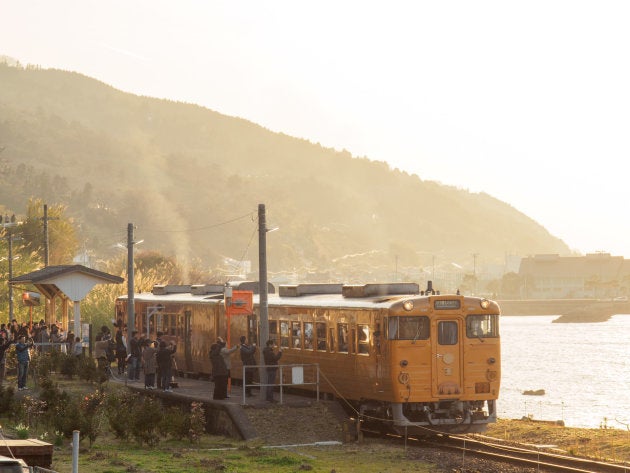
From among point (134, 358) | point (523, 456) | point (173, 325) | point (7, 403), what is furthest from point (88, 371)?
point (523, 456)

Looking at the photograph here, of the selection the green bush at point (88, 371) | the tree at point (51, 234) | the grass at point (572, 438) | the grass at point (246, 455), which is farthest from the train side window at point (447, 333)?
the tree at point (51, 234)

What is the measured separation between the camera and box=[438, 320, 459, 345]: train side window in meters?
28.1

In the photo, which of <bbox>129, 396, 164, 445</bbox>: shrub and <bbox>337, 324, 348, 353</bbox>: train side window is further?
<bbox>337, 324, 348, 353</bbox>: train side window

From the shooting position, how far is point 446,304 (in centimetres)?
2822

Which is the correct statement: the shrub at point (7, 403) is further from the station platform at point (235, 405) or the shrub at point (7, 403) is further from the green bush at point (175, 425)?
the green bush at point (175, 425)

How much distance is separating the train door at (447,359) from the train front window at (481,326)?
34 centimetres

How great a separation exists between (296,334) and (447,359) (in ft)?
20.3

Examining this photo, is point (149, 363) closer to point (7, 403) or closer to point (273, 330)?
point (273, 330)

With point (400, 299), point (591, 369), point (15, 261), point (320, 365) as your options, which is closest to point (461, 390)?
point (400, 299)

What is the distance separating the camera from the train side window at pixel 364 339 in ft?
93.6

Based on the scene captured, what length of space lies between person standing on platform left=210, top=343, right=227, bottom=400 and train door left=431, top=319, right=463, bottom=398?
6.31 metres

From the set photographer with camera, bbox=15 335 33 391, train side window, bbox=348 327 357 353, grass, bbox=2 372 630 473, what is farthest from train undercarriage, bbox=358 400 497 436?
photographer with camera, bbox=15 335 33 391

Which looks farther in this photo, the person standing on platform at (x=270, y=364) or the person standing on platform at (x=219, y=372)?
the person standing on platform at (x=219, y=372)

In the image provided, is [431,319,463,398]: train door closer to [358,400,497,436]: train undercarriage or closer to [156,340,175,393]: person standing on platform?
[358,400,497,436]: train undercarriage
